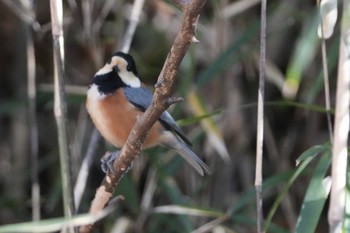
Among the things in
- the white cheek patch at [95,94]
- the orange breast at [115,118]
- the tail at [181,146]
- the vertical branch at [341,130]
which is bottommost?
the vertical branch at [341,130]

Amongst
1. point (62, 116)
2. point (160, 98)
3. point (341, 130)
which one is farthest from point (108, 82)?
point (341, 130)

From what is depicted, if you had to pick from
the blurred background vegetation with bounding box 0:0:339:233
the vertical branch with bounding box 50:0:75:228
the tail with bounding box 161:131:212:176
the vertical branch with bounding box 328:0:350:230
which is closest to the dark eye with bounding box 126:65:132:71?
the tail with bounding box 161:131:212:176

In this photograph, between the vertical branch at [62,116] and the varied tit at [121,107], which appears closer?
the vertical branch at [62,116]

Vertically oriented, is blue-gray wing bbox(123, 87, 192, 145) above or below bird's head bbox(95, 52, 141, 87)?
below

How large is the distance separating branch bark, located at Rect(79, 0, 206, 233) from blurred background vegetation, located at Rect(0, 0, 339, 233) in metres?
0.72

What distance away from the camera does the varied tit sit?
2379 mm

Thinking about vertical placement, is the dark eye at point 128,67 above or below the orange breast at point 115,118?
above

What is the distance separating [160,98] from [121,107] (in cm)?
92

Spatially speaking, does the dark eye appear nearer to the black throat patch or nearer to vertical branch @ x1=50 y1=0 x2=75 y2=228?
the black throat patch

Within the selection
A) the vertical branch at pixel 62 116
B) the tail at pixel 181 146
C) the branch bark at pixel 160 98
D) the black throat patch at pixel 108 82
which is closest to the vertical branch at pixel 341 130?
the branch bark at pixel 160 98

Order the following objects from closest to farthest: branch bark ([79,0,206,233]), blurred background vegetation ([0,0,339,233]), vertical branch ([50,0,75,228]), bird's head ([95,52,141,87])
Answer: branch bark ([79,0,206,233]) → vertical branch ([50,0,75,228]) → bird's head ([95,52,141,87]) → blurred background vegetation ([0,0,339,233])

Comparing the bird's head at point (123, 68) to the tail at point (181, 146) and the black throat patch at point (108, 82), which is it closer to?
the black throat patch at point (108, 82)

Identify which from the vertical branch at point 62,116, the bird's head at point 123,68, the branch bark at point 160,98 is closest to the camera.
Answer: the branch bark at point 160,98

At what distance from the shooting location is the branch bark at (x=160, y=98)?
1360 mm
